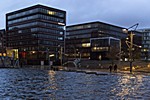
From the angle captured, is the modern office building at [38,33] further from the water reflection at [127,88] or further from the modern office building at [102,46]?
the water reflection at [127,88]

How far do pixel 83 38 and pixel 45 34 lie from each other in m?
35.8

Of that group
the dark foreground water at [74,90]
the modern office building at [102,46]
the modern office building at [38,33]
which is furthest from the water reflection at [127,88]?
the modern office building at [38,33]

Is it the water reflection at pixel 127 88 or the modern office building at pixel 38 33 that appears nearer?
the water reflection at pixel 127 88

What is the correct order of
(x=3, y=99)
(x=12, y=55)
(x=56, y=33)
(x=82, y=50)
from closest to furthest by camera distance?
(x=3, y=99) → (x=12, y=55) → (x=56, y=33) → (x=82, y=50)

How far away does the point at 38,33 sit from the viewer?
170500 mm

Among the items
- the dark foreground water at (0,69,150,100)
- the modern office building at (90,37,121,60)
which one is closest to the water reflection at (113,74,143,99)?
the dark foreground water at (0,69,150,100)

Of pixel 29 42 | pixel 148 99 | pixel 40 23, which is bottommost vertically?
pixel 148 99

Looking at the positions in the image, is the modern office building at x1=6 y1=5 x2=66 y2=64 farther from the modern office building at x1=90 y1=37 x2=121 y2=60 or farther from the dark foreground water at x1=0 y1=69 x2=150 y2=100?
the dark foreground water at x1=0 y1=69 x2=150 y2=100

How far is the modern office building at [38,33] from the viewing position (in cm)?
17050

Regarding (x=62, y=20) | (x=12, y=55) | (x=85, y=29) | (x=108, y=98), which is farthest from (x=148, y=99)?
(x=85, y=29)

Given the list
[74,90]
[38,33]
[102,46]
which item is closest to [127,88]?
[74,90]

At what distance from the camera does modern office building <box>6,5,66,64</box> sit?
170 metres

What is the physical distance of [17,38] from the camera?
187750 millimetres

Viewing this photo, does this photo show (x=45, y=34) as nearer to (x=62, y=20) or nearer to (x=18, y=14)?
(x=62, y=20)
